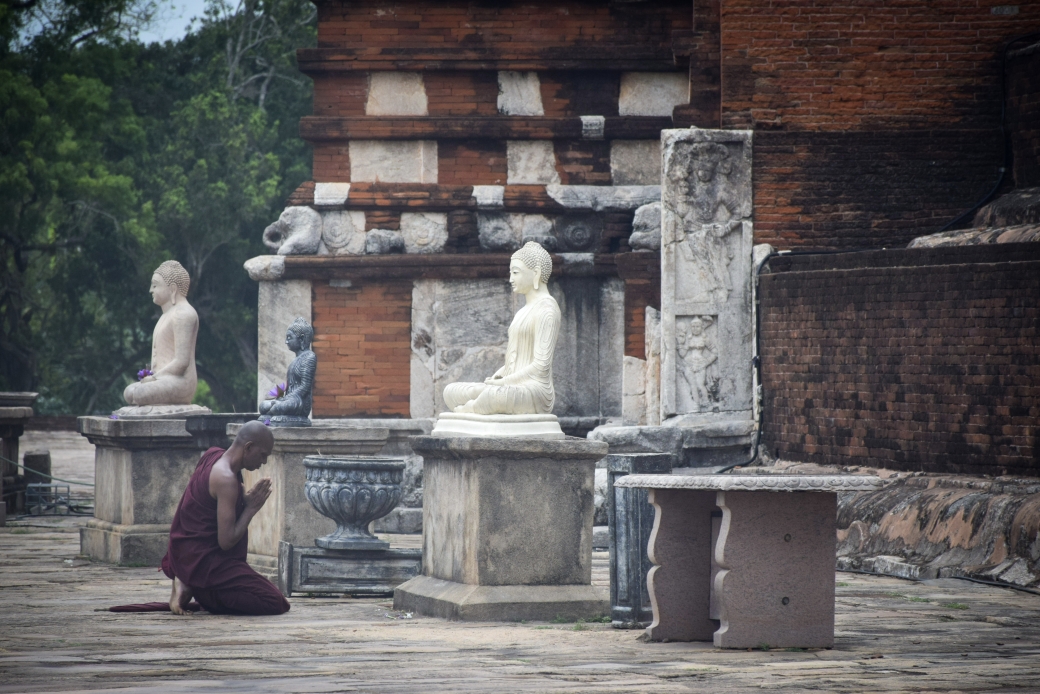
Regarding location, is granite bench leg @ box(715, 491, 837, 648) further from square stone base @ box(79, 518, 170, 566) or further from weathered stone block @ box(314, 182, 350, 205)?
weathered stone block @ box(314, 182, 350, 205)

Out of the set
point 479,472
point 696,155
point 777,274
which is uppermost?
point 696,155

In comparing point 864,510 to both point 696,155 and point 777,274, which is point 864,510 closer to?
point 777,274

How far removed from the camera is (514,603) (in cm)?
866

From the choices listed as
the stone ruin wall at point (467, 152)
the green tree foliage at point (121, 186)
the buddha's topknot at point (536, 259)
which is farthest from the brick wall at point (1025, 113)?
the green tree foliage at point (121, 186)

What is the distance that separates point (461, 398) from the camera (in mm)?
9578

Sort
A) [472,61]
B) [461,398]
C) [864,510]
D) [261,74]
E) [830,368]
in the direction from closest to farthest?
[461,398], [864,510], [830,368], [472,61], [261,74]

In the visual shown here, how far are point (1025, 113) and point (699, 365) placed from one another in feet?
12.0

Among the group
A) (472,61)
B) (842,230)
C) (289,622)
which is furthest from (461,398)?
(472,61)

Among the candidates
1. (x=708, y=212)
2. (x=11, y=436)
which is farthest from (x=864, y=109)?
(x=11, y=436)

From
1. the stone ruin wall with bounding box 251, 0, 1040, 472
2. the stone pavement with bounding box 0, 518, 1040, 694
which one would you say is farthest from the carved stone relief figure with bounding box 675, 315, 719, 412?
the stone pavement with bounding box 0, 518, 1040, 694

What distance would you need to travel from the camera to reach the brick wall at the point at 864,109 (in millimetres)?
14125

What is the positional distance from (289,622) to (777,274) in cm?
622

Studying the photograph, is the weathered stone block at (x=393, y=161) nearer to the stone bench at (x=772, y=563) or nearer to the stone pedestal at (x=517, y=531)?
the stone pedestal at (x=517, y=531)

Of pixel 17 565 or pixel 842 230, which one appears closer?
pixel 17 565
